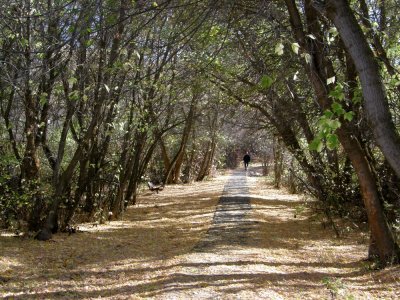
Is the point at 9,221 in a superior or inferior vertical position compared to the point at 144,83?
inferior

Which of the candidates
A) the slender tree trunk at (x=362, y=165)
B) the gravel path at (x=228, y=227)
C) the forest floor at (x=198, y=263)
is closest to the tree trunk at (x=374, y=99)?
the slender tree trunk at (x=362, y=165)

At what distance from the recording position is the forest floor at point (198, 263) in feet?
17.7

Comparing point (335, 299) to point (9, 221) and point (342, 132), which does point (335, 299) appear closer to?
point (342, 132)

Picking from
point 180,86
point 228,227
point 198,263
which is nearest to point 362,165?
point 198,263

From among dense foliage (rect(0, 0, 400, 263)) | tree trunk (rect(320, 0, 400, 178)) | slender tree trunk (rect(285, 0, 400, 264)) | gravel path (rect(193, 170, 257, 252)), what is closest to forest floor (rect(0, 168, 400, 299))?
gravel path (rect(193, 170, 257, 252))

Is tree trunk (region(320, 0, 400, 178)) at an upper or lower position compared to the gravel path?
upper

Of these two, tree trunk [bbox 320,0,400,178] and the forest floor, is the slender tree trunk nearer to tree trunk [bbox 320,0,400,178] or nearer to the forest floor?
the forest floor

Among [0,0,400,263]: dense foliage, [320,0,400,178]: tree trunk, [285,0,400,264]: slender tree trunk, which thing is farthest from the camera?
[285,0,400,264]: slender tree trunk

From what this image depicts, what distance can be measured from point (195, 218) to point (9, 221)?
5167 millimetres

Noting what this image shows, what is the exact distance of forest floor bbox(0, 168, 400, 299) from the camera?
539cm

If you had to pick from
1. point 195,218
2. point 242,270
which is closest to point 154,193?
point 195,218

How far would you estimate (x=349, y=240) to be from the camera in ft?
29.4

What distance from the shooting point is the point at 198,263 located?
6648mm

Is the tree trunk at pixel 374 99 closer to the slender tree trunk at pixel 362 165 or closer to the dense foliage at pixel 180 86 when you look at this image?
the dense foliage at pixel 180 86
